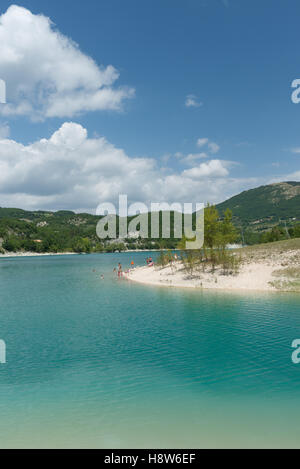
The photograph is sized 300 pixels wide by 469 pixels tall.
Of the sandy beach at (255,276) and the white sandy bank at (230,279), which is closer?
the sandy beach at (255,276)

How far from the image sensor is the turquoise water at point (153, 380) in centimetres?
1076

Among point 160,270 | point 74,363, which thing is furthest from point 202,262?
point 74,363

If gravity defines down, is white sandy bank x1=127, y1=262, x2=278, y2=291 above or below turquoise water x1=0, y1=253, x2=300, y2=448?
above

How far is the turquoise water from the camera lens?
1076 centimetres

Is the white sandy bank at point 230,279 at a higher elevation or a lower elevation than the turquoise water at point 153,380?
higher

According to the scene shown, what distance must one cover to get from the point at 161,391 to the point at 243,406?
12.5 ft

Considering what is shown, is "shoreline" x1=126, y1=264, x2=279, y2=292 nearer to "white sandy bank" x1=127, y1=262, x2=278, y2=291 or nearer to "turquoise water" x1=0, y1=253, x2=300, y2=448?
"white sandy bank" x1=127, y1=262, x2=278, y2=291

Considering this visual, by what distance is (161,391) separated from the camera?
13.9 meters

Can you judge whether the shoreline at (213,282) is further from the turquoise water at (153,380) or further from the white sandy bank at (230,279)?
the turquoise water at (153,380)

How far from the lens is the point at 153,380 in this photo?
15.0 metres

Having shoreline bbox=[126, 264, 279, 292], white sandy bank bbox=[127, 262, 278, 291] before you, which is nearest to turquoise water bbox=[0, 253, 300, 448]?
shoreline bbox=[126, 264, 279, 292]

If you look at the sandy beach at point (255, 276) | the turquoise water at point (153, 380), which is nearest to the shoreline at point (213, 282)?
the sandy beach at point (255, 276)

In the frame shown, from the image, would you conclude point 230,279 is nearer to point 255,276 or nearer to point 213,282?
point 213,282

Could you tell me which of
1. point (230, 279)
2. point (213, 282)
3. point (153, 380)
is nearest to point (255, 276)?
point (230, 279)
